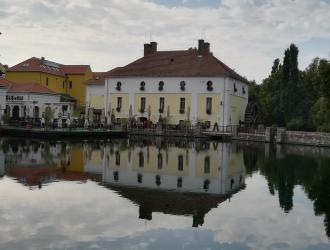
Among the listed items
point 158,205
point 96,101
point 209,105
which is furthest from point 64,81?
point 158,205

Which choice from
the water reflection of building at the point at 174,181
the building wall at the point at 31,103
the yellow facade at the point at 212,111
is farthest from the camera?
the building wall at the point at 31,103

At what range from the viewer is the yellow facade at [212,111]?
195ft

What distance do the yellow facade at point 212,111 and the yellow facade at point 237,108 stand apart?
76.9 inches

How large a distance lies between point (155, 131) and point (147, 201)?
4232 centimetres

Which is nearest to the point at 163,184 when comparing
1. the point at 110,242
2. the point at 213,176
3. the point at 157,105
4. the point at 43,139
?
the point at 213,176

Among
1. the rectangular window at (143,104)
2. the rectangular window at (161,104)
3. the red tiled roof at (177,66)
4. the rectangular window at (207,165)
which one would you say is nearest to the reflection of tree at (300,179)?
the rectangular window at (207,165)

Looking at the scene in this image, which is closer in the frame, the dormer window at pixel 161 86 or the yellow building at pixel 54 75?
the dormer window at pixel 161 86

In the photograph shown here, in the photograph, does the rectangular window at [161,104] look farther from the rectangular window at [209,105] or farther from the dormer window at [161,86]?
the rectangular window at [209,105]

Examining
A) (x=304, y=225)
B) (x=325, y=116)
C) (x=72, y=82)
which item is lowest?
(x=304, y=225)

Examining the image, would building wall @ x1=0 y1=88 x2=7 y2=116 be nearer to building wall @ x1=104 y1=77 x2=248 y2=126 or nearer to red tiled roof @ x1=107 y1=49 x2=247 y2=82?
building wall @ x1=104 y1=77 x2=248 y2=126

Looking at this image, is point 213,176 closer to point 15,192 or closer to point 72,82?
point 15,192

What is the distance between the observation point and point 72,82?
260 feet

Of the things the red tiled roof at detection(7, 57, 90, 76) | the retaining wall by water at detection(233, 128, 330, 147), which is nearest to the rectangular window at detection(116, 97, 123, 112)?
the red tiled roof at detection(7, 57, 90, 76)

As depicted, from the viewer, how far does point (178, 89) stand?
2425 inches
